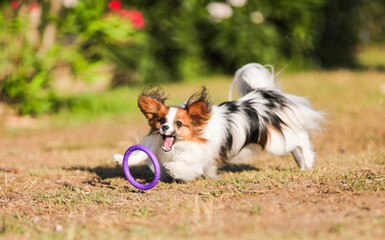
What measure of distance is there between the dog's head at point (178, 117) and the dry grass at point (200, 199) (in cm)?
52

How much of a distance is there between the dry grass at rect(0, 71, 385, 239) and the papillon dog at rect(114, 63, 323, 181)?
9.3 inches

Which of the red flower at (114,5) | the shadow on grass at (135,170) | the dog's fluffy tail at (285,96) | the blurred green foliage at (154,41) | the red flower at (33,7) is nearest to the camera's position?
the dog's fluffy tail at (285,96)

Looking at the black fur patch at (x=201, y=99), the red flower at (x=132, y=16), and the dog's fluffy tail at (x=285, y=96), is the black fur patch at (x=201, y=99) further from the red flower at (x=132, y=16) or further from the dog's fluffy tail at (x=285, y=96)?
the red flower at (x=132, y=16)

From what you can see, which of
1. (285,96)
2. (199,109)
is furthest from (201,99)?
(285,96)

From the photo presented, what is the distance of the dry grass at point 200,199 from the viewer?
4.05 meters

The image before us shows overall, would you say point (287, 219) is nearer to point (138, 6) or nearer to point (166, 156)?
point (166, 156)

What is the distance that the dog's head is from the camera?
5.50 m

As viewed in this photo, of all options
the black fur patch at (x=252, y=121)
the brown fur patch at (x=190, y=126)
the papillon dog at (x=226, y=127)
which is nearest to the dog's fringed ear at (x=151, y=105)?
the papillon dog at (x=226, y=127)

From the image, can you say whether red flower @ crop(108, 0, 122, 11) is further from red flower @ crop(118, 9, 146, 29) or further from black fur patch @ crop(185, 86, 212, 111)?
black fur patch @ crop(185, 86, 212, 111)

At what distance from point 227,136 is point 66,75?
8.25m

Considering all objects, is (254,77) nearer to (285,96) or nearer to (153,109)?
(285,96)

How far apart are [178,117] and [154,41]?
1152 cm

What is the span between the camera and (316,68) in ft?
62.0

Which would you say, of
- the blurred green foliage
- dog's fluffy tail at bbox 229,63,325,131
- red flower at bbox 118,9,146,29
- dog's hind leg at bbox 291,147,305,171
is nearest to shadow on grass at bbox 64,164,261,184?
dog's hind leg at bbox 291,147,305,171
